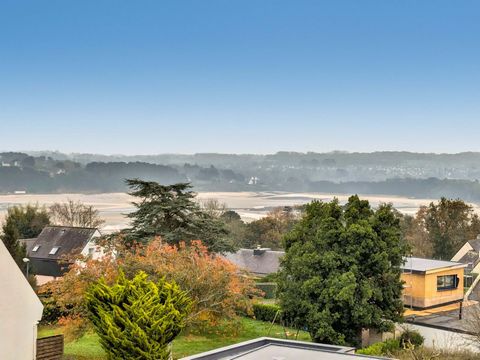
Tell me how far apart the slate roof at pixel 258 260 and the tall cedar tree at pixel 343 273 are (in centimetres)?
2485

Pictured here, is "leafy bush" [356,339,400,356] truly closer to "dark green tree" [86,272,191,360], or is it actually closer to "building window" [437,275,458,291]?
"building window" [437,275,458,291]

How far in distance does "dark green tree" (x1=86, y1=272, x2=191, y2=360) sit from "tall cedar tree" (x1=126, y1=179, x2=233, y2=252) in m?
23.4

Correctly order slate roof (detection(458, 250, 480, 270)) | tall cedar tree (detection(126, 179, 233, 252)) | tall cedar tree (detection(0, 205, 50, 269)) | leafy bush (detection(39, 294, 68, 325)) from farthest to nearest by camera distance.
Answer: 1. tall cedar tree (detection(0, 205, 50, 269))
2. slate roof (detection(458, 250, 480, 270))
3. tall cedar tree (detection(126, 179, 233, 252))
4. leafy bush (detection(39, 294, 68, 325))

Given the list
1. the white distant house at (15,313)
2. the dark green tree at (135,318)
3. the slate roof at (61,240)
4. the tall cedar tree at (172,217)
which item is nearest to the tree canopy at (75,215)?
the slate roof at (61,240)

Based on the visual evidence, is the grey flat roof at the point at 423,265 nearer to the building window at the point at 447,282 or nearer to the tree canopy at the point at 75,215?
the building window at the point at 447,282

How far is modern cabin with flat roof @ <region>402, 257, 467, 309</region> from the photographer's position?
41031 mm

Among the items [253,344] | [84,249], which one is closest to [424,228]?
[84,249]

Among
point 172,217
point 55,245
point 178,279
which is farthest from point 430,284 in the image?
point 55,245

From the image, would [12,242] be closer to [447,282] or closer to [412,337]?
[412,337]

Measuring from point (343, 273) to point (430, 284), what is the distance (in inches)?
576

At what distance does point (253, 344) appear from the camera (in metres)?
21.2

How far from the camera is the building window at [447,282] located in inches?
1663

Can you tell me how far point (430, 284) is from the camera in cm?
4138

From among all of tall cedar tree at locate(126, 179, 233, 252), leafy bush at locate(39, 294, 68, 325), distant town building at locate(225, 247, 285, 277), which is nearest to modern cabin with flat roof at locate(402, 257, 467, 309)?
tall cedar tree at locate(126, 179, 233, 252)
